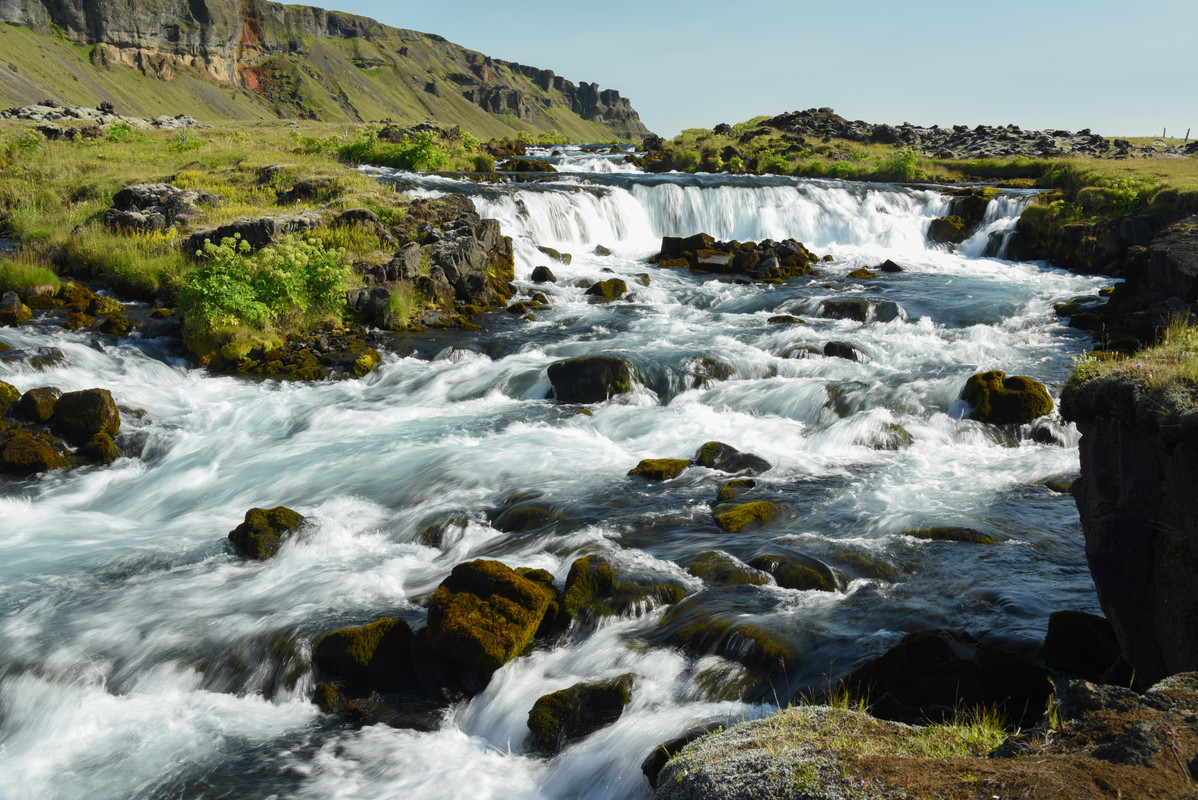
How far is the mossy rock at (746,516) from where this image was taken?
9227mm

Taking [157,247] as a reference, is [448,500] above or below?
below

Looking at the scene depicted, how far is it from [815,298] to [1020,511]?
13598 mm

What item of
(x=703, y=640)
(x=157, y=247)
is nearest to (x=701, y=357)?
(x=703, y=640)

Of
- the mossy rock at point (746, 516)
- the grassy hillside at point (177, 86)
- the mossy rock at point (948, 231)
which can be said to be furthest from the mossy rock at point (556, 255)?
the grassy hillside at point (177, 86)

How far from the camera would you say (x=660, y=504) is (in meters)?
10.1

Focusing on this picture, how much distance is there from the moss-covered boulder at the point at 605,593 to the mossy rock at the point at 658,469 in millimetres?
3315

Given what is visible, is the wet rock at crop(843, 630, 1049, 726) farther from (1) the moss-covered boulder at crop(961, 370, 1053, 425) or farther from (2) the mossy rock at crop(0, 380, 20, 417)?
(2) the mossy rock at crop(0, 380, 20, 417)

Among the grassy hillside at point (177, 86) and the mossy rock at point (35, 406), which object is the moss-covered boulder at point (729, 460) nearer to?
the mossy rock at point (35, 406)

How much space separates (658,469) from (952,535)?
13.1 feet

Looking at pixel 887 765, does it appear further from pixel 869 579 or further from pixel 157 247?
pixel 157 247

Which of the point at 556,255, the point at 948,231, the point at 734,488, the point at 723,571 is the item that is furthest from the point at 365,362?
the point at 948,231

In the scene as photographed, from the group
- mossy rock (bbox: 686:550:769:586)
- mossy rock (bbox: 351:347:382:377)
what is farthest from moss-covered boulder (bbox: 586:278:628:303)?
mossy rock (bbox: 686:550:769:586)

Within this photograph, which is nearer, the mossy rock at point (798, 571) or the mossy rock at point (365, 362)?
the mossy rock at point (798, 571)

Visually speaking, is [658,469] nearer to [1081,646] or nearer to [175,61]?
[1081,646]
